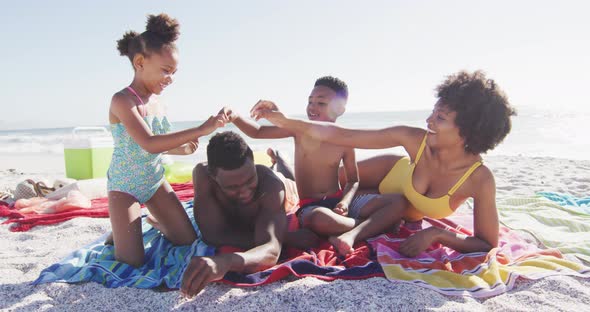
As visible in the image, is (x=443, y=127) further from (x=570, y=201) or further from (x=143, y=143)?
(x=570, y=201)

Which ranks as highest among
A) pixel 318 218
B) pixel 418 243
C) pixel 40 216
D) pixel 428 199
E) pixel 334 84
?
pixel 334 84

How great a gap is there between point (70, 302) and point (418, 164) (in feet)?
7.68

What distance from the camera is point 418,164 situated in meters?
3.01

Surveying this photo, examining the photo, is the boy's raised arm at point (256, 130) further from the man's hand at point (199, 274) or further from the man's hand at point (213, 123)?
the man's hand at point (199, 274)

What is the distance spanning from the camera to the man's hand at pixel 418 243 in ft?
8.59

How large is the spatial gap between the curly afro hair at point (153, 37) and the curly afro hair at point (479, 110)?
1932 mm

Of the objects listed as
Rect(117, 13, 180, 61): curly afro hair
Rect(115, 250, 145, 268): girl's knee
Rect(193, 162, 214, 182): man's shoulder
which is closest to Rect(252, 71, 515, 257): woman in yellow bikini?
Rect(193, 162, 214, 182): man's shoulder

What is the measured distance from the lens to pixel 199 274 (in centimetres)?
193

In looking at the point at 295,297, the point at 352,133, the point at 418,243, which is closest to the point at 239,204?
the point at 295,297

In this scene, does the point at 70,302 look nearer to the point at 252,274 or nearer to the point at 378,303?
the point at 252,274

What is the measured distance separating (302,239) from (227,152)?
78 cm

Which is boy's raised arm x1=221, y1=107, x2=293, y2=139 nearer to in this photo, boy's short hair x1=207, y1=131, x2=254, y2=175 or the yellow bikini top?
boy's short hair x1=207, y1=131, x2=254, y2=175

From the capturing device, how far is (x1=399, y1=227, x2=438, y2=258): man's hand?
2.62m

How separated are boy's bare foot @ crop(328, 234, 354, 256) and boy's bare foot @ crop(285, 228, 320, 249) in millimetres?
178
